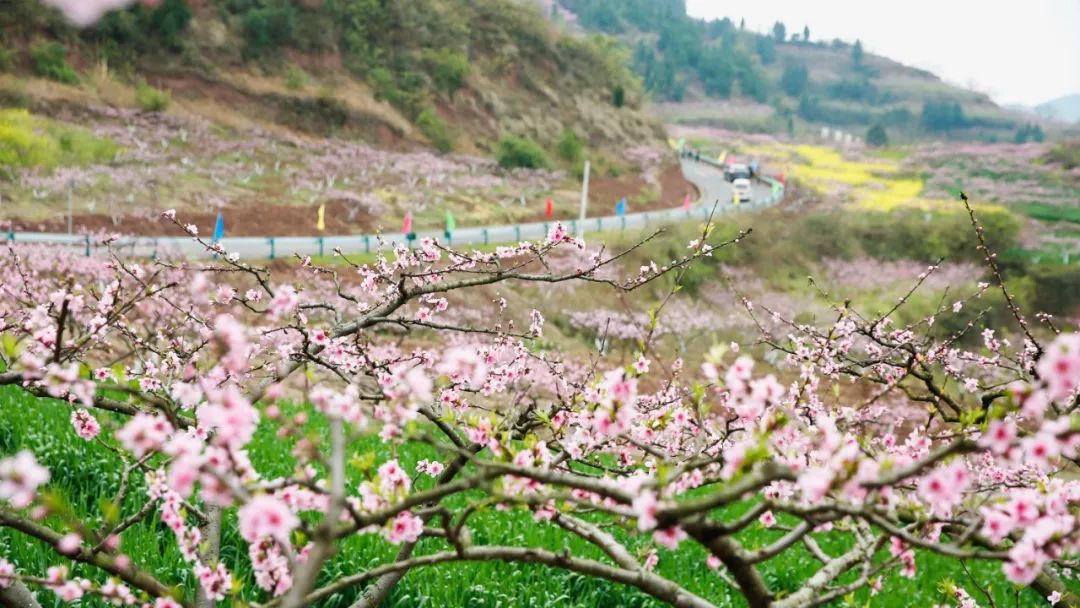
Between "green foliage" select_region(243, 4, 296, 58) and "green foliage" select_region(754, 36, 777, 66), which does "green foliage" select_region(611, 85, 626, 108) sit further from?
"green foliage" select_region(754, 36, 777, 66)

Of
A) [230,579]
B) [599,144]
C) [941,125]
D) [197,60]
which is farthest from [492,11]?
[941,125]

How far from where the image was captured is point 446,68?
41.5 m

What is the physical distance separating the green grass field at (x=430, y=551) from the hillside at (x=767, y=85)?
93080 mm

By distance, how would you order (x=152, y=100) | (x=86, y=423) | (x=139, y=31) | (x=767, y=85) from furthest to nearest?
(x=767, y=85) → (x=139, y=31) → (x=152, y=100) → (x=86, y=423)

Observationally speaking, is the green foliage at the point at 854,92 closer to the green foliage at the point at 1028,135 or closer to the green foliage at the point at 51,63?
the green foliage at the point at 1028,135

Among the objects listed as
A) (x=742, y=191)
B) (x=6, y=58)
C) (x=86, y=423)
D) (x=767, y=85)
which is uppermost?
(x=767, y=85)

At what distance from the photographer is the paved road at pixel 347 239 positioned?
18.1 m

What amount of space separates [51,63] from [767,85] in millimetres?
114243

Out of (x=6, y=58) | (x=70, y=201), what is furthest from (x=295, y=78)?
(x=70, y=201)

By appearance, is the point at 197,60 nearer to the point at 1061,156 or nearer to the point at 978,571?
the point at 978,571

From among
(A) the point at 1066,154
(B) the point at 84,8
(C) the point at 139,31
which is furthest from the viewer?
(A) the point at 1066,154

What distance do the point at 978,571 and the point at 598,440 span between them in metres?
6.85

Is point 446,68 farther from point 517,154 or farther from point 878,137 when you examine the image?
point 878,137

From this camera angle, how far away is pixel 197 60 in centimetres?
3488
